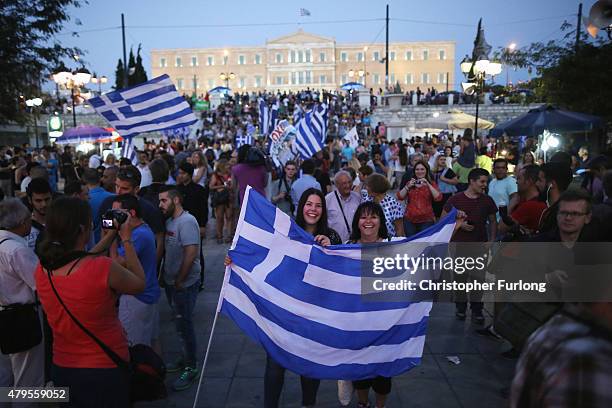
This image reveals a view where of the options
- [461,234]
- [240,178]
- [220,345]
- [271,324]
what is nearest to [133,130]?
[240,178]

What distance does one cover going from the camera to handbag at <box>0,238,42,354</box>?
342 cm

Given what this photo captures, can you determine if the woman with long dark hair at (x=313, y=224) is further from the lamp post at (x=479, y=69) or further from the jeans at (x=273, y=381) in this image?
the lamp post at (x=479, y=69)

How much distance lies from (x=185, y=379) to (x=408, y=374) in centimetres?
193

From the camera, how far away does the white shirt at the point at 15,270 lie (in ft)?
10.9

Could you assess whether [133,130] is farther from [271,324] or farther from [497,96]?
[497,96]

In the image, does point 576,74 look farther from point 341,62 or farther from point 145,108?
point 341,62

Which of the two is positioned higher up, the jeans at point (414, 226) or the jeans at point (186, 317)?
the jeans at point (414, 226)

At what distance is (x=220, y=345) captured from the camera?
519cm

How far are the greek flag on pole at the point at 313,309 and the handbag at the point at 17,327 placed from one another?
1301mm

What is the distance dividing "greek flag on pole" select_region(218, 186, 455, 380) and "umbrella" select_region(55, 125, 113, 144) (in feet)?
50.0

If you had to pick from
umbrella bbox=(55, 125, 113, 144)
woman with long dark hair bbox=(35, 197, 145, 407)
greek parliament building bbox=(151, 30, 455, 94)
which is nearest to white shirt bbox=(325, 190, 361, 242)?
woman with long dark hair bbox=(35, 197, 145, 407)

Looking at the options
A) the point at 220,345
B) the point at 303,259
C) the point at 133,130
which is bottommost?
the point at 220,345

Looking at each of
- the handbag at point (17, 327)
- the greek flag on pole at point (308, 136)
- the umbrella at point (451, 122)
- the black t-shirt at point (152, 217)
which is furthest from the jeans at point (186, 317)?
the umbrella at point (451, 122)

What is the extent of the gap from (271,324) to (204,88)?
10947 centimetres
